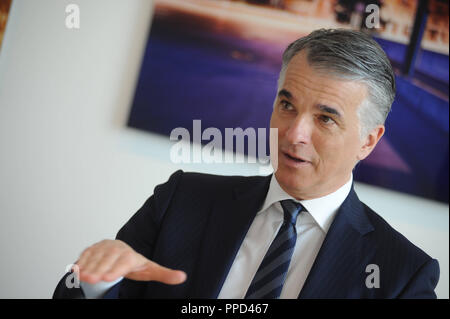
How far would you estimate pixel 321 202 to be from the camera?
4.45 ft

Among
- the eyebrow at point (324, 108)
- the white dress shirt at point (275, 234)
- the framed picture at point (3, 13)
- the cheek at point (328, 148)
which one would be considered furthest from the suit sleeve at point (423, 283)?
the framed picture at point (3, 13)

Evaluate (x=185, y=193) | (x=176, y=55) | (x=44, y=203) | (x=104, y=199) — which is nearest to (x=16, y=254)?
(x=44, y=203)

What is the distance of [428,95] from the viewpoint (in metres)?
2.41

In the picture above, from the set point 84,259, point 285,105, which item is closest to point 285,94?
point 285,105

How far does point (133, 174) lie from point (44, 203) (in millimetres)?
473

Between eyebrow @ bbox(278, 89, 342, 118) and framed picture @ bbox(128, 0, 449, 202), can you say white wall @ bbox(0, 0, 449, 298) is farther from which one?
eyebrow @ bbox(278, 89, 342, 118)

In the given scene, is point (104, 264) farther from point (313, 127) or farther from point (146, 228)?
point (313, 127)

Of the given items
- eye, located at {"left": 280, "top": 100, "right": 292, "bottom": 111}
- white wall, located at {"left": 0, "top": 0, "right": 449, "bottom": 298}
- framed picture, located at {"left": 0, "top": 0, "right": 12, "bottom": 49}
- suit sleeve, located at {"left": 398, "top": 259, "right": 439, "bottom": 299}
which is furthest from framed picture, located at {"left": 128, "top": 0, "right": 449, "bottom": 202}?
suit sleeve, located at {"left": 398, "top": 259, "right": 439, "bottom": 299}

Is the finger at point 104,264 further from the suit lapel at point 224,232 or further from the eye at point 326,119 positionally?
the eye at point 326,119

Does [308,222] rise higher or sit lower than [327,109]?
lower

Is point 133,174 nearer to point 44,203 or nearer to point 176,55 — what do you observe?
point 44,203

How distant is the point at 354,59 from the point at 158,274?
0.72 metres
